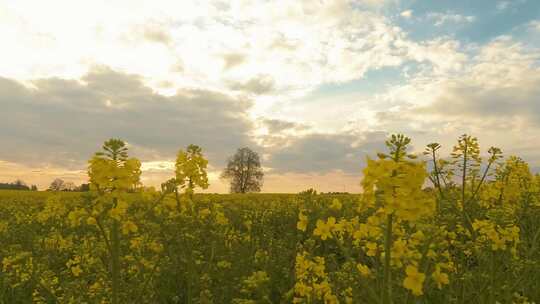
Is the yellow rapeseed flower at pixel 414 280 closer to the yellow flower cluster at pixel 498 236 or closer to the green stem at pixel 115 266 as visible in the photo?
the yellow flower cluster at pixel 498 236

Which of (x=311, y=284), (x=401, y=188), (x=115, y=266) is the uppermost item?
(x=401, y=188)

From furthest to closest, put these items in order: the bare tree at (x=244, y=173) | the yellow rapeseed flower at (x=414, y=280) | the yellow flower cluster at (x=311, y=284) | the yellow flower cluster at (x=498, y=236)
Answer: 1. the bare tree at (x=244, y=173)
2. the yellow flower cluster at (x=498, y=236)
3. the yellow flower cluster at (x=311, y=284)
4. the yellow rapeseed flower at (x=414, y=280)

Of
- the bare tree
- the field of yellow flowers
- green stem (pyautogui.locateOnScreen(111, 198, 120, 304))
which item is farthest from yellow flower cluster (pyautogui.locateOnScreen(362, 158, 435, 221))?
the bare tree

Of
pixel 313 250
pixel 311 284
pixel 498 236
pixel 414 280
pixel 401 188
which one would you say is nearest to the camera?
pixel 401 188

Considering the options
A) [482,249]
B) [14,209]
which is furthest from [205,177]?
[14,209]

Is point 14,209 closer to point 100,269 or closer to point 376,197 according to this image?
point 100,269

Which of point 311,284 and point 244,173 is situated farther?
point 244,173

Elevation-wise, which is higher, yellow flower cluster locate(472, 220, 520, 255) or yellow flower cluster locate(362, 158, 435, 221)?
yellow flower cluster locate(362, 158, 435, 221)

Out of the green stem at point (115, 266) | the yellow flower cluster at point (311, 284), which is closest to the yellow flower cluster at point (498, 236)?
the yellow flower cluster at point (311, 284)

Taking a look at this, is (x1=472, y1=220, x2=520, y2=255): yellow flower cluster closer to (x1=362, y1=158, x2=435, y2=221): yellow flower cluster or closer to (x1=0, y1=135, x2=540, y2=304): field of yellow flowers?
(x1=0, y1=135, x2=540, y2=304): field of yellow flowers

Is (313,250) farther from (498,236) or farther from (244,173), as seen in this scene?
(244,173)

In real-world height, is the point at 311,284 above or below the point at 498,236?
below

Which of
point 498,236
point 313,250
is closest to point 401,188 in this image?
point 498,236

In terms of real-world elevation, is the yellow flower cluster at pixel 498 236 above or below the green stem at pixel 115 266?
above
